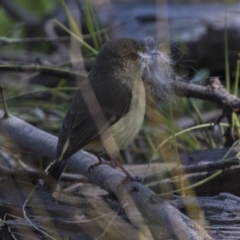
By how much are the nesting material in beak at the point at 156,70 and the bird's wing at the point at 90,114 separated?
0.19 metres

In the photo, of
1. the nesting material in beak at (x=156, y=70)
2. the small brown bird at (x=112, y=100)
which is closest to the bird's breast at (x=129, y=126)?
the small brown bird at (x=112, y=100)

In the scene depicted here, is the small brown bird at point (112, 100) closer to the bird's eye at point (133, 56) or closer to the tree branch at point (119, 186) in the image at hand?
the bird's eye at point (133, 56)

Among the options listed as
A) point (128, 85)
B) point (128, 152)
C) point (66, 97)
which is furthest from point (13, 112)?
point (128, 85)

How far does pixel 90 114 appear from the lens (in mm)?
Answer: 4195

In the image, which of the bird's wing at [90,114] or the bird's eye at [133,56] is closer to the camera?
the bird's wing at [90,114]

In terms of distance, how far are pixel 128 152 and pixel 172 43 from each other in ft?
3.62

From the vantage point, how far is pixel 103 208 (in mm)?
3682

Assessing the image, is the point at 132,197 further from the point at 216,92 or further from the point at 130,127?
the point at 216,92

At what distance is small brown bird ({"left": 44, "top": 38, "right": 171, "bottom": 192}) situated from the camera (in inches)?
156

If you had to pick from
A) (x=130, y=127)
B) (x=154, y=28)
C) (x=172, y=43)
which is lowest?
(x=130, y=127)

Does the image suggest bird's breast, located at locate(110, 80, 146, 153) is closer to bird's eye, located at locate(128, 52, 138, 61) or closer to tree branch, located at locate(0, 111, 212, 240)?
tree branch, located at locate(0, 111, 212, 240)

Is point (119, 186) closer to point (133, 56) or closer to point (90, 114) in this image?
point (90, 114)

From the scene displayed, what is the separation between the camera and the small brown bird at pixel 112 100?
3.97 metres

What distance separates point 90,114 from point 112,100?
0.56 feet
